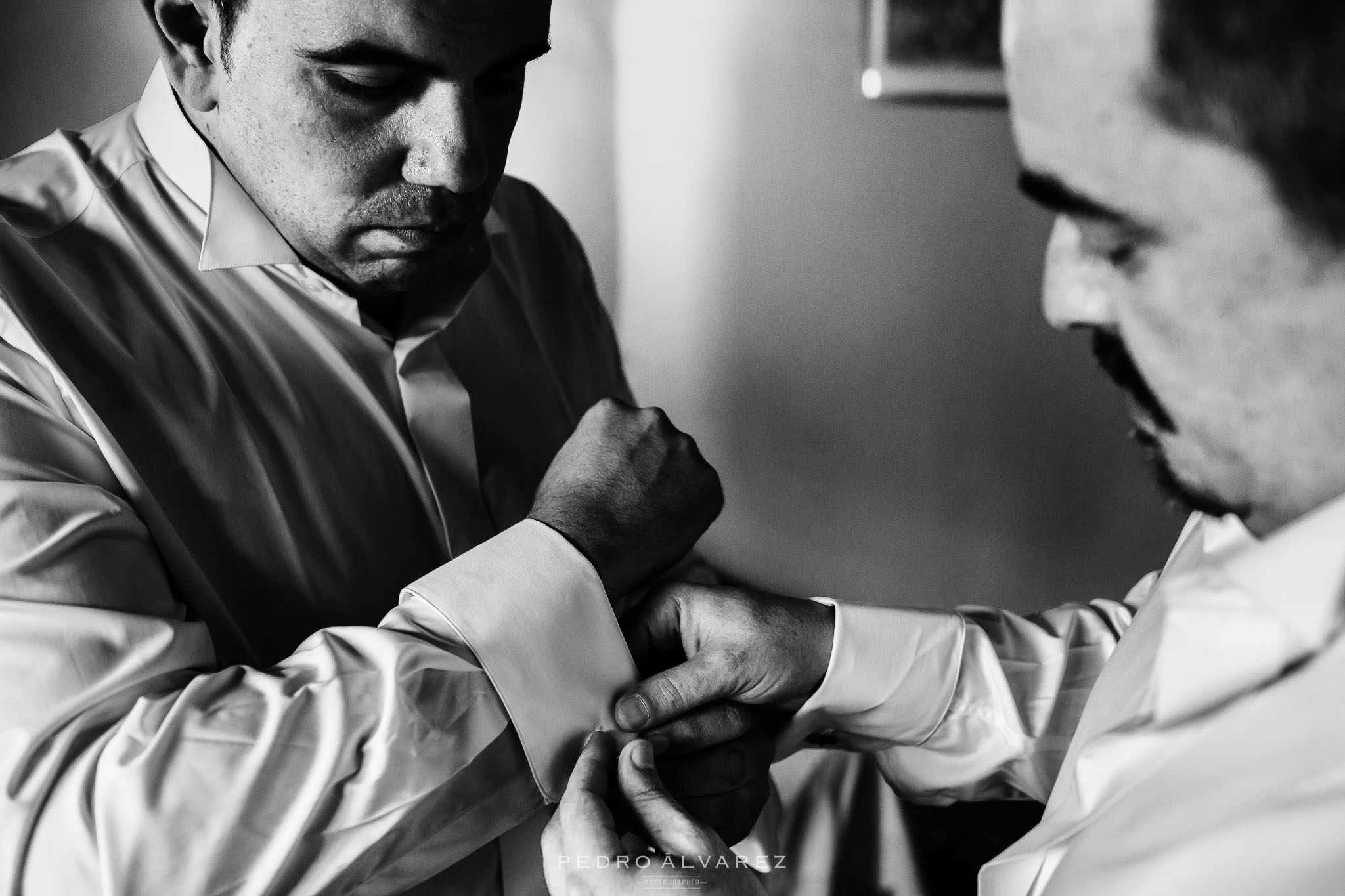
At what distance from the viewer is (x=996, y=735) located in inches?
49.4

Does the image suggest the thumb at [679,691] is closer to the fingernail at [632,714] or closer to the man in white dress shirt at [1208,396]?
the fingernail at [632,714]

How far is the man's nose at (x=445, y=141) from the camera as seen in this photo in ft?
3.88

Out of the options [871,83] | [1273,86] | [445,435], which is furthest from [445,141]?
[871,83]

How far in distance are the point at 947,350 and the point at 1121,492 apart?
72cm

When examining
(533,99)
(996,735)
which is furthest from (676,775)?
(533,99)

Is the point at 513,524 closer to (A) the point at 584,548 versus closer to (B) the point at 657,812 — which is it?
(A) the point at 584,548

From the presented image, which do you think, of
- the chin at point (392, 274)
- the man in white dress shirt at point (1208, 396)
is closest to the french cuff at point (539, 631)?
the man in white dress shirt at point (1208, 396)

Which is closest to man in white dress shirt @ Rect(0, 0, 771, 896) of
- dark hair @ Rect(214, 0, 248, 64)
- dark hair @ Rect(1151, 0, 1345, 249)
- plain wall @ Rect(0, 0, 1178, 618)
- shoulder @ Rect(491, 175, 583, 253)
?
dark hair @ Rect(214, 0, 248, 64)

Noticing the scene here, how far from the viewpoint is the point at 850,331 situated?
317 centimetres

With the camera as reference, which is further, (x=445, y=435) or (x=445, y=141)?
(x=445, y=435)

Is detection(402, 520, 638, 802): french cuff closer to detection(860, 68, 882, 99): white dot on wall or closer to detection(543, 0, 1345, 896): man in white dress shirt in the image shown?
detection(543, 0, 1345, 896): man in white dress shirt

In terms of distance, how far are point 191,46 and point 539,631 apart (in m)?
0.77

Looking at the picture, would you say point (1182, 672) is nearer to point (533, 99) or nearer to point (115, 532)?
point (115, 532)

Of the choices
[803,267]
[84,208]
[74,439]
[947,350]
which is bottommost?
[947,350]
